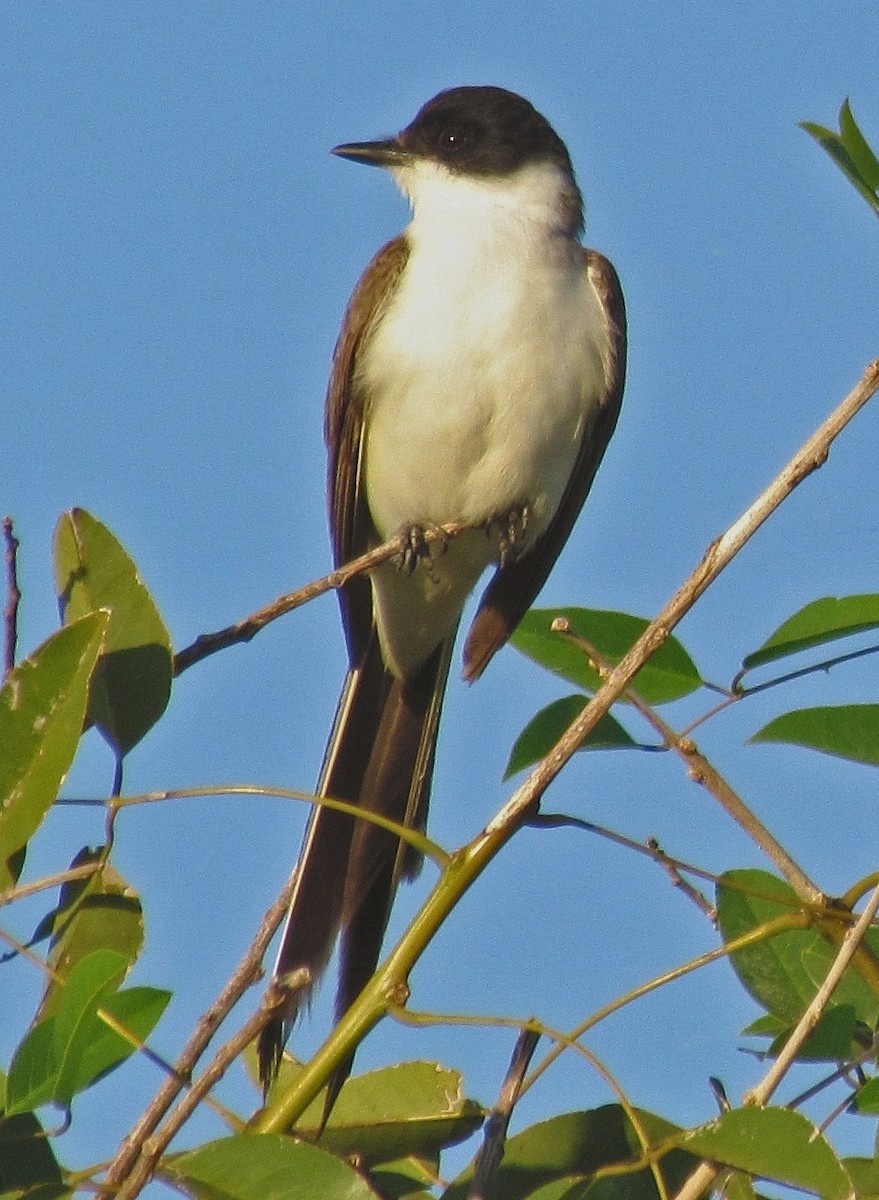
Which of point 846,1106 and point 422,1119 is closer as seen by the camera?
point 846,1106

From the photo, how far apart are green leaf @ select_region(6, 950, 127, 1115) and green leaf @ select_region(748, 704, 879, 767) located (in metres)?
0.94

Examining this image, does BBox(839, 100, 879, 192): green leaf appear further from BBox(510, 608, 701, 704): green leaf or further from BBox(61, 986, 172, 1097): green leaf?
BBox(61, 986, 172, 1097): green leaf

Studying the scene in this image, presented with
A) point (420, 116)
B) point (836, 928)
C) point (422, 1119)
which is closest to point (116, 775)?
point (422, 1119)

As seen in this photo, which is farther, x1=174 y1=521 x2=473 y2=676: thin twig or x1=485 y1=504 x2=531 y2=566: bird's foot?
x1=485 y1=504 x2=531 y2=566: bird's foot

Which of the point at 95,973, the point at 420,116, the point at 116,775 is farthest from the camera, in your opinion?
the point at 420,116

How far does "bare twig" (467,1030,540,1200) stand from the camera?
164 centimetres

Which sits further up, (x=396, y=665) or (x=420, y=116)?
(x=420, y=116)

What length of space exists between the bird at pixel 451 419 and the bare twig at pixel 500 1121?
1952 mm

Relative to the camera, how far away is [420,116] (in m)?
4.80

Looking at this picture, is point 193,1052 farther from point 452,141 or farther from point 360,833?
point 452,141

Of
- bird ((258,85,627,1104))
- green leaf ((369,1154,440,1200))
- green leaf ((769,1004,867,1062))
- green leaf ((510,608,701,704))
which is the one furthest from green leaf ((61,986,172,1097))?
bird ((258,85,627,1104))

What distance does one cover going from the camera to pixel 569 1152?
192cm

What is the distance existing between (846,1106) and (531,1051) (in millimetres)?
359

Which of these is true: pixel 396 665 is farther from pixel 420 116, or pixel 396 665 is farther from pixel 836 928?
pixel 836 928
